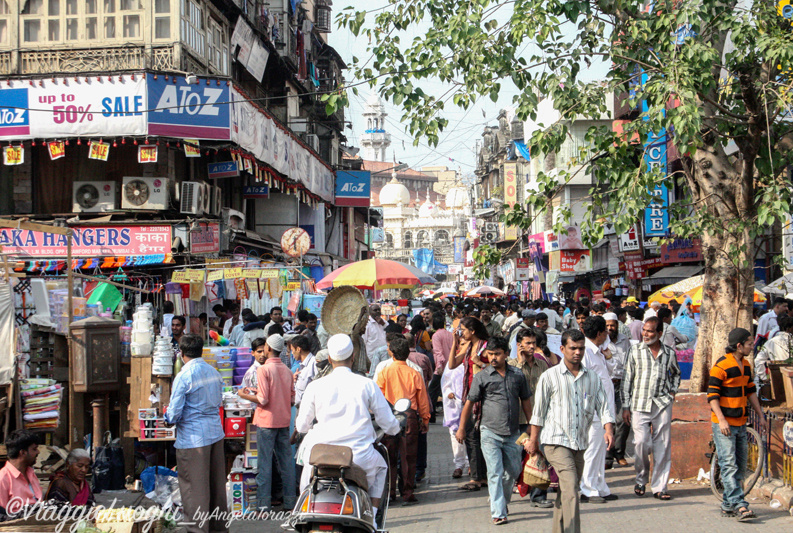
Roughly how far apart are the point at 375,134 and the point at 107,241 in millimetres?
123140

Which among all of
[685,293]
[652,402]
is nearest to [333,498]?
[652,402]

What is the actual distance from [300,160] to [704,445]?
18089mm

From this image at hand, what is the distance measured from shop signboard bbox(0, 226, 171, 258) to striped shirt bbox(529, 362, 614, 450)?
10928mm

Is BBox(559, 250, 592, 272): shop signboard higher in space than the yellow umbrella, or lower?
higher

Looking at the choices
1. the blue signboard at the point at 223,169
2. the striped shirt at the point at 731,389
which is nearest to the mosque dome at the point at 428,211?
the blue signboard at the point at 223,169

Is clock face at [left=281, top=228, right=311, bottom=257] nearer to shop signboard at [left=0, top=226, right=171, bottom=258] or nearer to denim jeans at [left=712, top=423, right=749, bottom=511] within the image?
shop signboard at [left=0, top=226, right=171, bottom=258]

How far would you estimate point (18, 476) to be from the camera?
19.6 ft

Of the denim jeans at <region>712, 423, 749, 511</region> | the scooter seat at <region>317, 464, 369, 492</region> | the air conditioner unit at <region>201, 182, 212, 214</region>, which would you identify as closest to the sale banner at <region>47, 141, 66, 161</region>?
the air conditioner unit at <region>201, 182, 212, 214</region>

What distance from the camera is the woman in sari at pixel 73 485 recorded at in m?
6.29

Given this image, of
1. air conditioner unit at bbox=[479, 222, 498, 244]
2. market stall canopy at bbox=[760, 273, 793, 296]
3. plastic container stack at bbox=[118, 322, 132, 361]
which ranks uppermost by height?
air conditioner unit at bbox=[479, 222, 498, 244]

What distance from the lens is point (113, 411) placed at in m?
8.73

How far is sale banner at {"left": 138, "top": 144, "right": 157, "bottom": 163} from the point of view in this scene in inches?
615

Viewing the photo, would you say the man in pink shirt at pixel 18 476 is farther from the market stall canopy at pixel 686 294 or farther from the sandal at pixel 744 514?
the market stall canopy at pixel 686 294

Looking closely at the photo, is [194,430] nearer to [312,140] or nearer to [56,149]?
[56,149]
